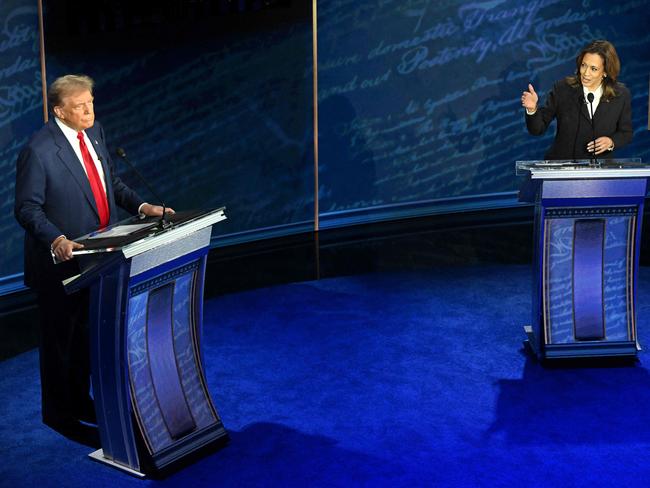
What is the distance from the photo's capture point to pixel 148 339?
11.2ft

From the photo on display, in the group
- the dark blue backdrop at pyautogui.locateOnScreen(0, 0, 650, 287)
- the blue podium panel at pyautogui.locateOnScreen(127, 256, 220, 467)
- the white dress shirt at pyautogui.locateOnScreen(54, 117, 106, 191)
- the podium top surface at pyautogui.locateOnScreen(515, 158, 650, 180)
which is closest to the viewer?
the blue podium panel at pyautogui.locateOnScreen(127, 256, 220, 467)

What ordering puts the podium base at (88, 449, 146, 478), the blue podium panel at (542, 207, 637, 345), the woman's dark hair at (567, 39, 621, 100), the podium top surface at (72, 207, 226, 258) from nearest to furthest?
the podium top surface at (72, 207, 226, 258) < the podium base at (88, 449, 146, 478) < the blue podium panel at (542, 207, 637, 345) < the woman's dark hair at (567, 39, 621, 100)

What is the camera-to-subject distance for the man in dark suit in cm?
352

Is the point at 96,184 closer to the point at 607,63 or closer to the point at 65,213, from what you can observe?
the point at 65,213

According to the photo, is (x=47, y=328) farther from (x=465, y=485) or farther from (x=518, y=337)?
(x=518, y=337)

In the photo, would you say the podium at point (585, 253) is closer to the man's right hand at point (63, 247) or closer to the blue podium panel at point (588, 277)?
the blue podium panel at point (588, 277)

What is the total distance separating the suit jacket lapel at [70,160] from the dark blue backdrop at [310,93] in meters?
2.38

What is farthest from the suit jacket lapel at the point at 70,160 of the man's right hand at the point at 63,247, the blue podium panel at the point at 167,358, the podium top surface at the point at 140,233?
the blue podium panel at the point at 167,358

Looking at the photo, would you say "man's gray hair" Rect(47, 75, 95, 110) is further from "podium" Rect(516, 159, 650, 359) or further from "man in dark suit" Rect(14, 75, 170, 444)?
"podium" Rect(516, 159, 650, 359)

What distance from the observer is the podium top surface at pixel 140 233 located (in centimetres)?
A: 309

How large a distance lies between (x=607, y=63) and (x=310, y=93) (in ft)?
11.1

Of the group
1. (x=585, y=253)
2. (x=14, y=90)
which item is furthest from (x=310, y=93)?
(x=585, y=253)

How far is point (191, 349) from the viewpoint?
3645 millimetres

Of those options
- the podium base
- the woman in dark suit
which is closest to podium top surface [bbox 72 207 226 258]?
the podium base
